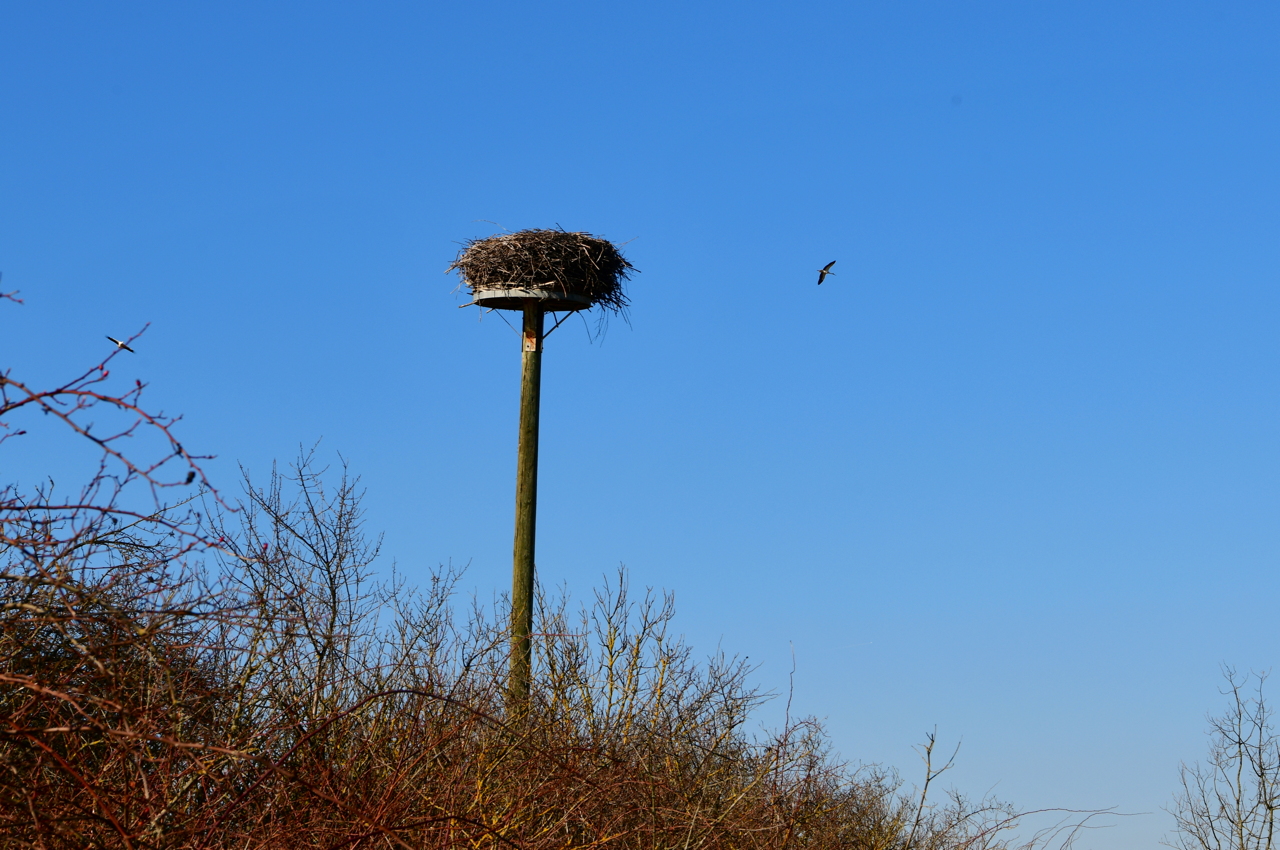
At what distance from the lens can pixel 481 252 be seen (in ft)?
49.0

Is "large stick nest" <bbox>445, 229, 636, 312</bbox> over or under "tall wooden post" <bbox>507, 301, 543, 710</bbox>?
over

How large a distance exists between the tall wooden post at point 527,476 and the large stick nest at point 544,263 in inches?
15.3

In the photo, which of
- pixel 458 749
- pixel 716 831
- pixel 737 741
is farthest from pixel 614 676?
pixel 458 749

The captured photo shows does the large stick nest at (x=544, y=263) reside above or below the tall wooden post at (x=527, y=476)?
above

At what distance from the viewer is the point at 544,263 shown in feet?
47.6

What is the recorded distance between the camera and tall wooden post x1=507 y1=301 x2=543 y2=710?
14.0 meters

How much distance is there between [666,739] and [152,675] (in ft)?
16.1

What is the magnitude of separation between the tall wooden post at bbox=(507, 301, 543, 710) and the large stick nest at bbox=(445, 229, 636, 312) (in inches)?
15.3

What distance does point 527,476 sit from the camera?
1448cm

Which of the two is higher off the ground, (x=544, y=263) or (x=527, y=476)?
(x=544, y=263)

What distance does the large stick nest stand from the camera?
47.8 ft

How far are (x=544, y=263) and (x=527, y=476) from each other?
2.49 metres

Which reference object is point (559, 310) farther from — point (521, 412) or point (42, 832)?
point (42, 832)

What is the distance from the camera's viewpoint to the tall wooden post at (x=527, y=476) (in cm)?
1396
